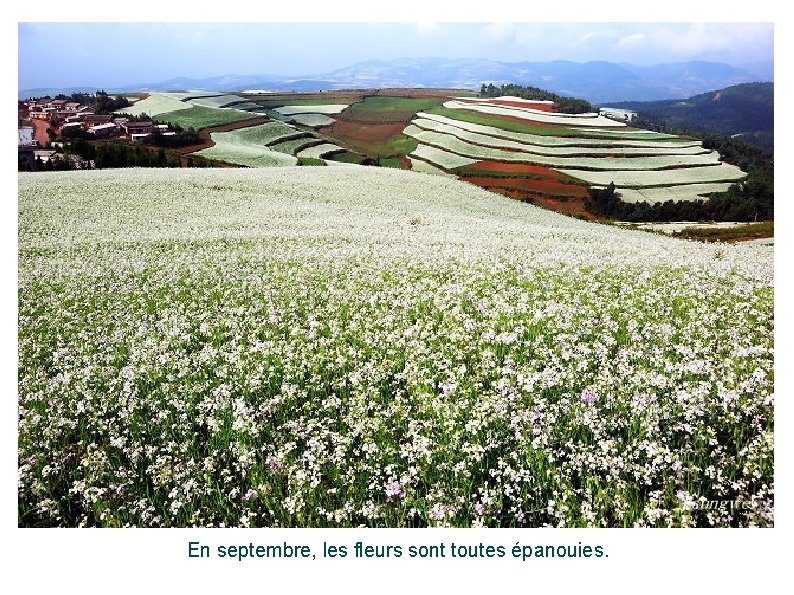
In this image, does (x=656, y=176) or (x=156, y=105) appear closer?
(x=656, y=176)

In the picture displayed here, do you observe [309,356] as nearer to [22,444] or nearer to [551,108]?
[22,444]

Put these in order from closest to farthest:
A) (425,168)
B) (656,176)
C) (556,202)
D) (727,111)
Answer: (727,111), (656,176), (556,202), (425,168)

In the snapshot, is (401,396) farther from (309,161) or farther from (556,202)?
(309,161)

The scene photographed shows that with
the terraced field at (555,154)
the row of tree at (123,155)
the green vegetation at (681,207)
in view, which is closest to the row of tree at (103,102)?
the row of tree at (123,155)

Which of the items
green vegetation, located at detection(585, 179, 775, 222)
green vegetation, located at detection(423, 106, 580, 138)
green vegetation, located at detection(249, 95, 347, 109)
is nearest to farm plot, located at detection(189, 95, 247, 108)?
green vegetation, located at detection(249, 95, 347, 109)

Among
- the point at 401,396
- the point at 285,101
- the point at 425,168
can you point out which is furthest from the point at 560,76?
the point at 401,396

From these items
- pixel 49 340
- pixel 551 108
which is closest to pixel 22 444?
pixel 49 340

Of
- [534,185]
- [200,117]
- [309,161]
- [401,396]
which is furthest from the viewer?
[200,117]

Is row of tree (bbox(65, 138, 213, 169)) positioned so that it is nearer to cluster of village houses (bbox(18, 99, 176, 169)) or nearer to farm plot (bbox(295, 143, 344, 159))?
cluster of village houses (bbox(18, 99, 176, 169))
